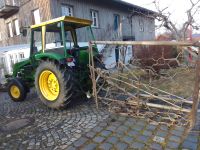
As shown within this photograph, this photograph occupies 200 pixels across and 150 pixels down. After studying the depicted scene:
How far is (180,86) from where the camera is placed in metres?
7.02

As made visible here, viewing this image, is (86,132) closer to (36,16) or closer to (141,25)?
(36,16)

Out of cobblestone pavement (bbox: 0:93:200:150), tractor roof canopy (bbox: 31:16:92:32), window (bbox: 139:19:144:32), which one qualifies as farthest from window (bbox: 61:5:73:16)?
window (bbox: 139:19:144:32)

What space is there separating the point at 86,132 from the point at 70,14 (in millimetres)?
9773

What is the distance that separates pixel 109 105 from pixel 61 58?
1620mm

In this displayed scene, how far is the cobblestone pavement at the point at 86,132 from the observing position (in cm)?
338

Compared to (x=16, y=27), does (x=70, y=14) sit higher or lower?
higher

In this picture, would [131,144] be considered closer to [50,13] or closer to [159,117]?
[159,117]

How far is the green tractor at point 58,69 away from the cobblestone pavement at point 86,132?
504mm

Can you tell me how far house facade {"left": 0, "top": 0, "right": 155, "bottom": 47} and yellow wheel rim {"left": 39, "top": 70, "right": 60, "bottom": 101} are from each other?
16.7ft

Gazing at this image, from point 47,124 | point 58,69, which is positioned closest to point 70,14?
point 58,69

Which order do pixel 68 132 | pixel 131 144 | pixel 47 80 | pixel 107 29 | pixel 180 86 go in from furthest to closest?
pixel 107 29 < pixel 180 86 < pixel 47 80 < pixel 68 132 < pixel 131 144

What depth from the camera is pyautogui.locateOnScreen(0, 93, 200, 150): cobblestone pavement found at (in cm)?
338

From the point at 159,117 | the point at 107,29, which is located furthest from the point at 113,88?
the point at 107,29

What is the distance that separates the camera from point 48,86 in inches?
219
